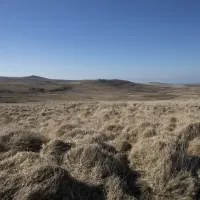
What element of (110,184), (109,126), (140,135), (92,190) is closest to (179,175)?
(110,184)

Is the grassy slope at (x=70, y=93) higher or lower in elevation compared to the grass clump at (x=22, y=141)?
lower

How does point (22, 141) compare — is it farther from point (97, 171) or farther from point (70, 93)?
point (70, 93)

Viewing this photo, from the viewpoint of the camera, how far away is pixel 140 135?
8.11 m

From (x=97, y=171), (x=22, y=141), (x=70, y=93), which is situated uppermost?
(x=22, y=141)

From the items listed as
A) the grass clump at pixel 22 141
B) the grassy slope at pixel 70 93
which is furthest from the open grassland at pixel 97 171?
the grassy slope at pixel 70 93

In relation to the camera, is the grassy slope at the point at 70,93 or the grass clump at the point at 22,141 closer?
the grass clump at the point at 22,141

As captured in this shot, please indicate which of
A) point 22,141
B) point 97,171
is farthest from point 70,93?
point 97,171

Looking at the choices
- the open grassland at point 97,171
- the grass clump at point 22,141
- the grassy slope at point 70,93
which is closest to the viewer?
the open grassland at point 97,171

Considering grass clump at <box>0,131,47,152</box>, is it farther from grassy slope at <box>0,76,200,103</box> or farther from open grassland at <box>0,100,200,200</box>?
grassy slope at <box>0,76,200,103</box>

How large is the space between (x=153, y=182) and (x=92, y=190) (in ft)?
3.77

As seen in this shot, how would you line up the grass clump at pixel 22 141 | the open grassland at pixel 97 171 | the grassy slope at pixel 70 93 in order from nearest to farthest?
the open grassland at pixel 97 171 < the grass clump at pixel 22 141 < the grassy slope at pixel 70 93

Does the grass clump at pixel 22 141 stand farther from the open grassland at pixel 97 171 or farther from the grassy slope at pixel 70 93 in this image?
Result: the grassy slope at pixel 70 93

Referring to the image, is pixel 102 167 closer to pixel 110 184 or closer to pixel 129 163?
pixel 110 184

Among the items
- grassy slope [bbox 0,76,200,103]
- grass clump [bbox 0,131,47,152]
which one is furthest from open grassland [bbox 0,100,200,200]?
grassy slope [bbox 0,76,200,103]
